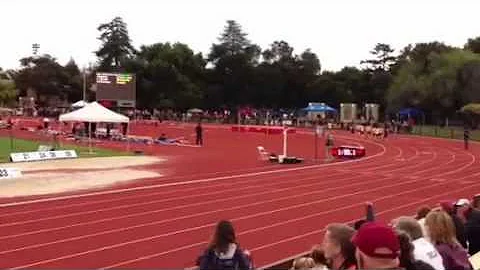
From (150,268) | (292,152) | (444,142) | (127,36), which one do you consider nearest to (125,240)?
(150,268)

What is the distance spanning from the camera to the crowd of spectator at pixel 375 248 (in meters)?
3.87

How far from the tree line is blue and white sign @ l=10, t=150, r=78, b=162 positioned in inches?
2004

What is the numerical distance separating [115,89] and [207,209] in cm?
4221

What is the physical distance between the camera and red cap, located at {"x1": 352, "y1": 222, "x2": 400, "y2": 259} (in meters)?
3.82

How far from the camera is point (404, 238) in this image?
5.03m

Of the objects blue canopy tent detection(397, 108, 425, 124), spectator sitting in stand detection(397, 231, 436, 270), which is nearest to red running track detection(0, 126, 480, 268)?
spectator sitting in stand detection(397, 231, 436, 270)

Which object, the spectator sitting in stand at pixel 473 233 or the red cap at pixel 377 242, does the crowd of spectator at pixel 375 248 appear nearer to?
the red cap at pixel 377 242

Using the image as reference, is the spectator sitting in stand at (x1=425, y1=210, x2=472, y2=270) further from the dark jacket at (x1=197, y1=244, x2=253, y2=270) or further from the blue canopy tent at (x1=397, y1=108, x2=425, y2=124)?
the blue canopy tent at (x1=397, y1=108, x2=425, y2=124)

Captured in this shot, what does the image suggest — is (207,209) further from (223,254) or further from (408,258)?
(408,258)

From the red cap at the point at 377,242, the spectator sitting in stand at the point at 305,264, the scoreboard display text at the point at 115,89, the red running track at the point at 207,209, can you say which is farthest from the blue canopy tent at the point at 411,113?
the red cap at the point at 377,242

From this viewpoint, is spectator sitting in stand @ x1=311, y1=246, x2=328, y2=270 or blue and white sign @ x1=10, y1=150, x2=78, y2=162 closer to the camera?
spectator sitting in stand @ x1=311, y1=246, x2=328, y2=270

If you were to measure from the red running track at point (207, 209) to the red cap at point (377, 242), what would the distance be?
814cm

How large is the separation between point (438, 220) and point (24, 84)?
112 m

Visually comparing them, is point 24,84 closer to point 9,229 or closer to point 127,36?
point 127,36
